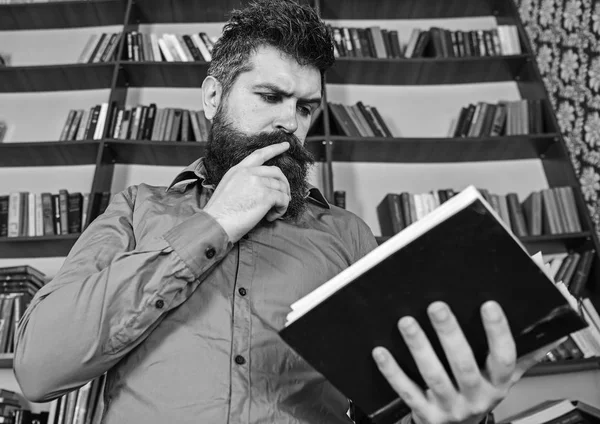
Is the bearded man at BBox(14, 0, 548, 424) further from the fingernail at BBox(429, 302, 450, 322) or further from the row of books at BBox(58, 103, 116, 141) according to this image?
the row of books at BBox(58, 103, 116, 141)

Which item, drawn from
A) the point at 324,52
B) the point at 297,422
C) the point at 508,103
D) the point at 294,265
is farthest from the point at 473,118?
the point at 297,422

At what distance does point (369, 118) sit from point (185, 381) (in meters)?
2.14

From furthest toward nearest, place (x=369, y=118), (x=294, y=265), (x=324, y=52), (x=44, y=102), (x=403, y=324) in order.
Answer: (x=44, y=102) → (x=369, y=118) → (x=324, y=52) → (x=294, y=265) → (x=403, y=324)

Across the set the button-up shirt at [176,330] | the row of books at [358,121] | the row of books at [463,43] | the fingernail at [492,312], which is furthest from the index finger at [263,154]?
the row of books at [463,43]

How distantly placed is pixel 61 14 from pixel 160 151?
1065mm

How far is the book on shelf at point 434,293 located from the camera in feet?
2.25

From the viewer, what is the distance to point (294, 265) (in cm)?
114

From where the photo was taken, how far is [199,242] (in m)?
0.93

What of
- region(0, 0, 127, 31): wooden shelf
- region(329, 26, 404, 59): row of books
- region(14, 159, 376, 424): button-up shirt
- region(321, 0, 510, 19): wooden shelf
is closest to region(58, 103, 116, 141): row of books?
region(0, 0, 127, 31): wooden shelf

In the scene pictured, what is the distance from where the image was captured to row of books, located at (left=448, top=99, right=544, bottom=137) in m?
2.89

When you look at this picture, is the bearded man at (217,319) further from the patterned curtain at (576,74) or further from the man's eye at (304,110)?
the patterned curtain at (576,74)

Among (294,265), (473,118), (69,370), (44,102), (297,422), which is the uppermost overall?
(44,102)

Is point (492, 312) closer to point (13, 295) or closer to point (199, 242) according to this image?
point (199, 242)

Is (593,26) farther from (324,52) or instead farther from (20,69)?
(20,69)
